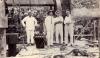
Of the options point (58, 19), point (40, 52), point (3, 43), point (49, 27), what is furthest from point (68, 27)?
point (3, 43)

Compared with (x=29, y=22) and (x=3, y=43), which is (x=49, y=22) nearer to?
(x=29, y=22)

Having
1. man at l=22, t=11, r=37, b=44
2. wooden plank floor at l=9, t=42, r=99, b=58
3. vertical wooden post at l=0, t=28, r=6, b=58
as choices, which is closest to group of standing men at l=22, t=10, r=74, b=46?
man at l=22, t=11, r=37, b=44

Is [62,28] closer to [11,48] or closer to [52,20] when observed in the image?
[52,20]

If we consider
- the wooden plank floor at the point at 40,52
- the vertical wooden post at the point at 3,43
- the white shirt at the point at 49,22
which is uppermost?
the white shirt at the point at 49,22

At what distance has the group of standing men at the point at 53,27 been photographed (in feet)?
16.7

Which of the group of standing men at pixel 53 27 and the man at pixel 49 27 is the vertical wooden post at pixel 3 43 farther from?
the man at pixel 49 27

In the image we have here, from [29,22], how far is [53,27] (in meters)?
0.41

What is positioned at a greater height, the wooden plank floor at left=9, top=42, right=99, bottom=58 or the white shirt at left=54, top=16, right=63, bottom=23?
the white shirt at left=54, top=16, right=63, bottom=23

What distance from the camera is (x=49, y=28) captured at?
16.7 feet

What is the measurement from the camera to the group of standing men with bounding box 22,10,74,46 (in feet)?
16.7

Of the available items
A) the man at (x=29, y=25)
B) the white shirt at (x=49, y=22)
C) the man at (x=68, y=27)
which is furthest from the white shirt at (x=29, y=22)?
the man at (x=68, y=27)

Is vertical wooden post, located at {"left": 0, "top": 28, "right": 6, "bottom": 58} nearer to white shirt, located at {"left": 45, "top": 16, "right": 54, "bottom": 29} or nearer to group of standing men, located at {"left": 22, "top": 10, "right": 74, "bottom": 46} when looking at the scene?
group of standing men, located at {"left": 22, "top": 10, "right": 74, "bottom": 46}

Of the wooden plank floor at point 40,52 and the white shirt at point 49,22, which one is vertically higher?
the white shirt at point 49,22

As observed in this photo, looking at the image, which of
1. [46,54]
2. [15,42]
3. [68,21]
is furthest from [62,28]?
[15,42]
